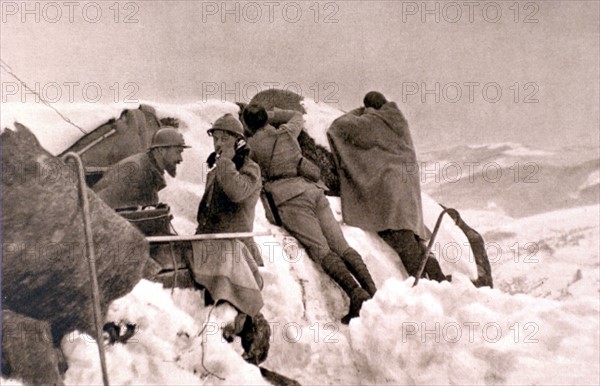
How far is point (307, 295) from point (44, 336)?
152 cm

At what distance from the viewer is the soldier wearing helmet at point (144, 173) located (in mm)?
3529

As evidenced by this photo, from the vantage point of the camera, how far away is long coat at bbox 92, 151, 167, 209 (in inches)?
138

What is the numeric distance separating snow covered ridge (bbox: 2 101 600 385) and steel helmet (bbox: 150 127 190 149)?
14 cm

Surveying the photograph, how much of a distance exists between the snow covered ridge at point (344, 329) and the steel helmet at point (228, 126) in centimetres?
18

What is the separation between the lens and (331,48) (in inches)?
176

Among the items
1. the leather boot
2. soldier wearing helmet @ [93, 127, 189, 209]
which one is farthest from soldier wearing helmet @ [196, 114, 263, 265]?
the leather boot

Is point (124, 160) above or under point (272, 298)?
above

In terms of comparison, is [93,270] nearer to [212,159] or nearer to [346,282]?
[212,159]

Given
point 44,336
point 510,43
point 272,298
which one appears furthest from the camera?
point 510,43

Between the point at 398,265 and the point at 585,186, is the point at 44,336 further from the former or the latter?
the point at 585,186

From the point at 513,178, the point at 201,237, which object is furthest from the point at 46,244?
the point at 513,178

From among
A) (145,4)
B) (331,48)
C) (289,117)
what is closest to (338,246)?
(289,117)
